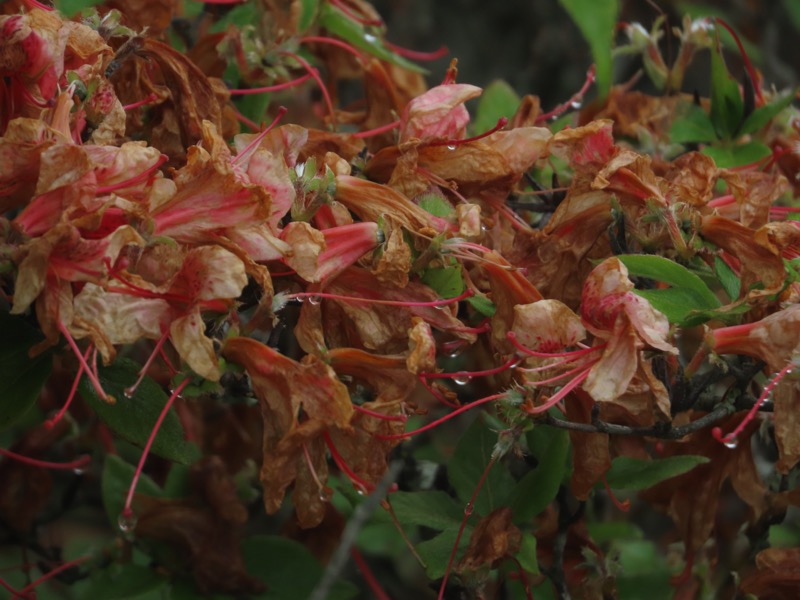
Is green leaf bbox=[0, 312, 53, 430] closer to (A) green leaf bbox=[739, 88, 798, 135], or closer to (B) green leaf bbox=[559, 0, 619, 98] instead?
(B) green leaf bbox=[559, 0, 619, 98]

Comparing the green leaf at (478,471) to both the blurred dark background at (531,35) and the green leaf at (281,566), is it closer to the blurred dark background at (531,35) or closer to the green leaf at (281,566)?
the green leaf at (281,566)

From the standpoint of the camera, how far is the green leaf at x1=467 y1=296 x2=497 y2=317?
101cm

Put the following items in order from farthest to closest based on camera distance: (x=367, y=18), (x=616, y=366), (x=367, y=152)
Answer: (x=367, y=18) → (x=367, y=152) → (x=616, y=366)

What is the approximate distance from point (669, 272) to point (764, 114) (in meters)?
0.49

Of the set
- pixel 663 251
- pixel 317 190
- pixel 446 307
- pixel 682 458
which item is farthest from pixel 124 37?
pixel 682 458

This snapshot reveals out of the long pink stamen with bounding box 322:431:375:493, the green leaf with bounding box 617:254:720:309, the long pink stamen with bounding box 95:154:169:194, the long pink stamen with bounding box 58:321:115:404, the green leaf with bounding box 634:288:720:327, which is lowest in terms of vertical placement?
the long pink stamen with bounding box 322:431:375:493

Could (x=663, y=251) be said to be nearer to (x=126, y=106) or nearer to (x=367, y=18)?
(x=126, y=106)

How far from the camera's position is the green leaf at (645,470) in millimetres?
1107

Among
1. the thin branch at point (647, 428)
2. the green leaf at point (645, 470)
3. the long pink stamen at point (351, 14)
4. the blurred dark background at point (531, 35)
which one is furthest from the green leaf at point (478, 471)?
the blurred dark background at point (531, 35)

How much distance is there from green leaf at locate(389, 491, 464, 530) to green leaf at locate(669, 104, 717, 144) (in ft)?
1.89

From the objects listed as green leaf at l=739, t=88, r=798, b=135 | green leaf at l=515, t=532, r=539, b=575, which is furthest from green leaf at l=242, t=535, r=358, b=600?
green leaf at l=739, t=88, r=798, b=135

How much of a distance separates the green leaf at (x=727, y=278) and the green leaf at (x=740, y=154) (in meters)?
0.34

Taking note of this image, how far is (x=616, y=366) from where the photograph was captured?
0.90 meters

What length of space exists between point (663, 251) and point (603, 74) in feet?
1.49
